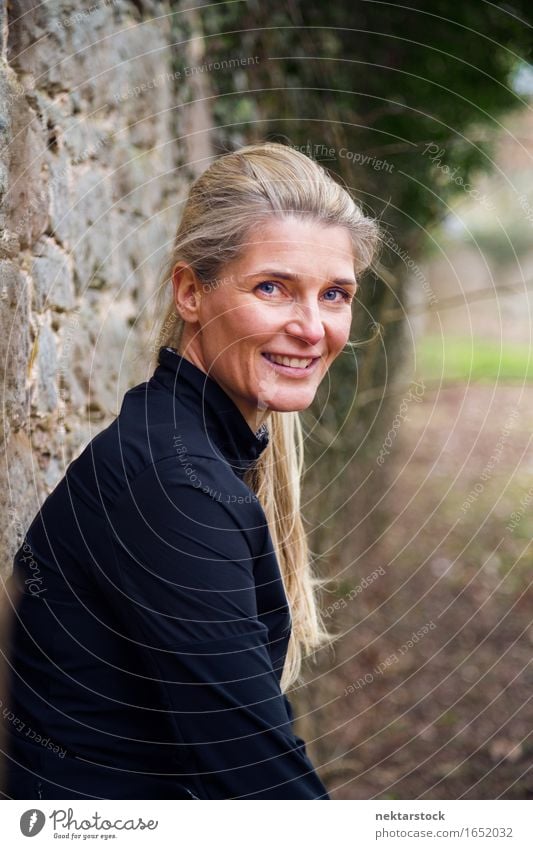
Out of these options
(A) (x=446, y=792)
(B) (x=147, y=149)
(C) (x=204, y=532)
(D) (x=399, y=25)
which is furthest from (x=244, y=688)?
(D) (x=399, y=25)

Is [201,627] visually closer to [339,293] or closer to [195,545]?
[195,545]

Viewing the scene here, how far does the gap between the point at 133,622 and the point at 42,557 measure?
0.72 ft

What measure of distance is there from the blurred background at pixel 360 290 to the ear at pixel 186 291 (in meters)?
0.32

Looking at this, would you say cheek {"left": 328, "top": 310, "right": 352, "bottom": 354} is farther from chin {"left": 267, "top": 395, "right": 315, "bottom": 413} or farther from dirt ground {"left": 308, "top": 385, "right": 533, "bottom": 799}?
dirt ground {"left": 308, "top": 385, "right": 533, "bottom": 799}

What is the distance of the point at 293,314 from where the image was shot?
54.6 inches

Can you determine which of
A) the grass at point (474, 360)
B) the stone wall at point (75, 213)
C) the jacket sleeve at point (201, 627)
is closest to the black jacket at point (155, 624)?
the jacket sleeve at point (201, 627)

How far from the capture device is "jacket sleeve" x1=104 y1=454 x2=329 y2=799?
1.15m

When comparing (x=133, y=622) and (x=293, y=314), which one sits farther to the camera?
(x=293, y=314)

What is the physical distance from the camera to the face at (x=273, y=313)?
1357 mm

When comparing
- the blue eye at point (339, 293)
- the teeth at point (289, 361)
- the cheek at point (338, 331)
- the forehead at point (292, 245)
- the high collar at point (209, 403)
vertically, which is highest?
the forehead at point (292, 245)

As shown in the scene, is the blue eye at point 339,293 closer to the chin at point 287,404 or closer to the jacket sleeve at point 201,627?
the chin at point 287,404

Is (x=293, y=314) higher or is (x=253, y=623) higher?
(x=293, y=314)

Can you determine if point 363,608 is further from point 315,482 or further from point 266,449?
point 266,449

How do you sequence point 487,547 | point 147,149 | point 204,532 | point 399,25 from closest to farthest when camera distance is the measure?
1. point 204,532
2. point 147,149
3. point 399,25
4. point 487,547
